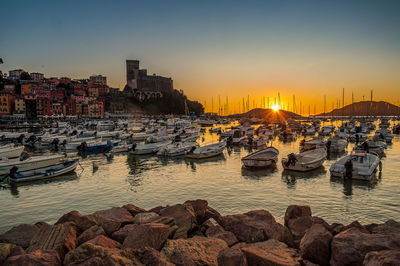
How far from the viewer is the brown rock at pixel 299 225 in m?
8.74

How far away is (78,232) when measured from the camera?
8.59m

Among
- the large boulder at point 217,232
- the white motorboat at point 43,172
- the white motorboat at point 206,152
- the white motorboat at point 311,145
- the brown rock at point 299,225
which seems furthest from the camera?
the white motorboat at point 311,145

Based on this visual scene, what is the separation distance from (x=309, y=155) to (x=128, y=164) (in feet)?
59.1

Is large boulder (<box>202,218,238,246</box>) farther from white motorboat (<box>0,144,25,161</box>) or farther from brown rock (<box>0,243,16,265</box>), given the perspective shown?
white motorboat (<box>0,144,25,161</box>)

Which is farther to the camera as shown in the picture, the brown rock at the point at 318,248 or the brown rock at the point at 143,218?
the brown rock at the point at 143,218

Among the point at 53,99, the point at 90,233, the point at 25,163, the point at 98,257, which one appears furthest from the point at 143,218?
the point at 53,99

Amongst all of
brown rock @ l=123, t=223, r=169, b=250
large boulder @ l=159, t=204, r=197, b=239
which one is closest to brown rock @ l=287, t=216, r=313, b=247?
large boulder @ l=159, t=204, r=197, b=239

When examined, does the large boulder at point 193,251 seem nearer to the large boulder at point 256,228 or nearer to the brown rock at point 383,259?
the large boulder at point 256,228

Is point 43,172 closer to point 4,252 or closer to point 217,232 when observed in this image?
point 4,252

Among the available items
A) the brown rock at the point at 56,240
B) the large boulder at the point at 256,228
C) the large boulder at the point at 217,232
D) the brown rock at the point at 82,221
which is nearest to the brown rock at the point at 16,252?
the brown rock at the point at 56,240

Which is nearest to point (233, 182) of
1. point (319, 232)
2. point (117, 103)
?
point (319, 232)

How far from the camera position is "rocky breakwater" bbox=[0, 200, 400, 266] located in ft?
20.0

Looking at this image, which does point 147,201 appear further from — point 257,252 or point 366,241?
point 366,241

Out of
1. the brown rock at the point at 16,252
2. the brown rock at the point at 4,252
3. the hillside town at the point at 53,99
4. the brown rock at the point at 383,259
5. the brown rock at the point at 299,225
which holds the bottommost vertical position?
the brown rock at the point at 299,225
